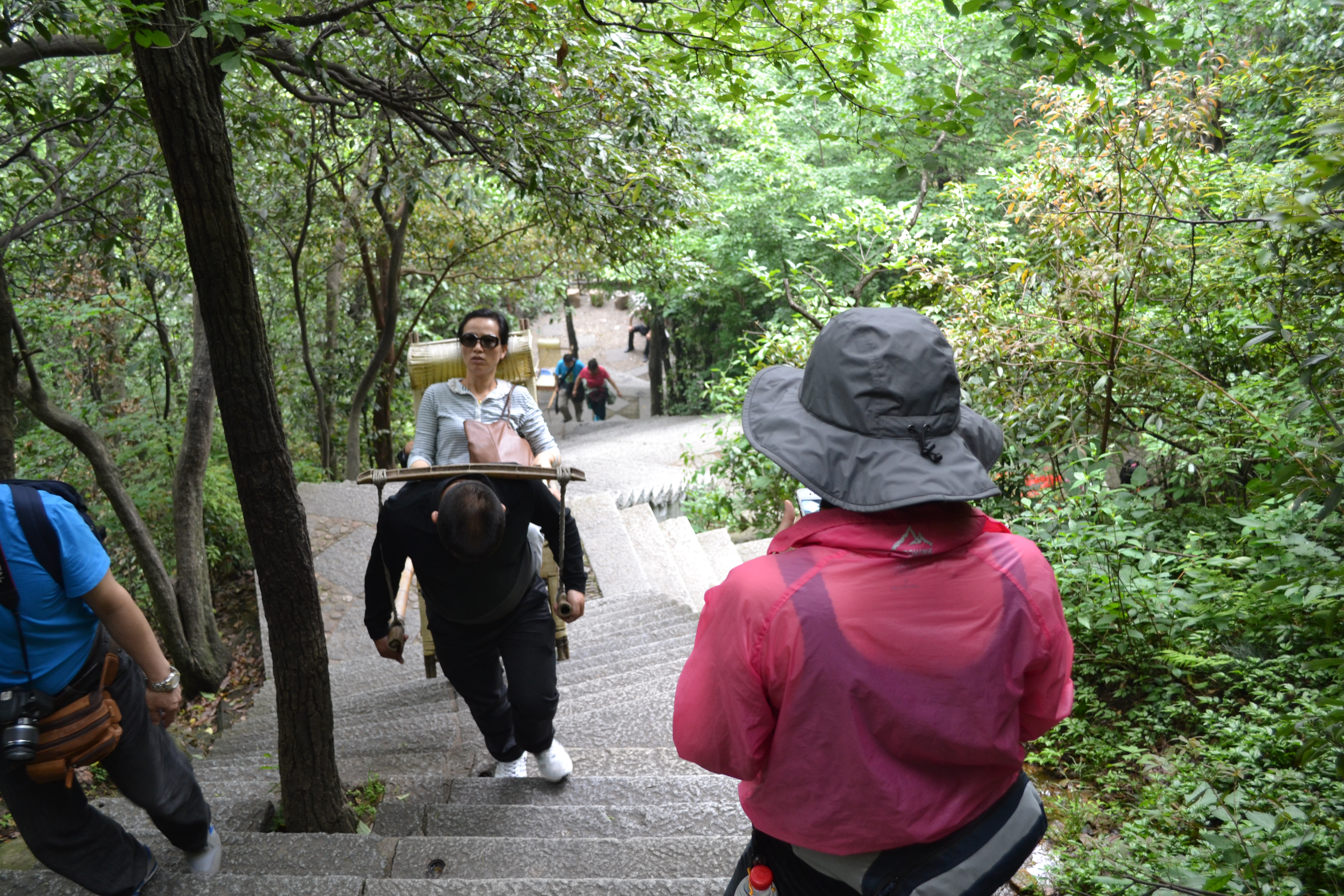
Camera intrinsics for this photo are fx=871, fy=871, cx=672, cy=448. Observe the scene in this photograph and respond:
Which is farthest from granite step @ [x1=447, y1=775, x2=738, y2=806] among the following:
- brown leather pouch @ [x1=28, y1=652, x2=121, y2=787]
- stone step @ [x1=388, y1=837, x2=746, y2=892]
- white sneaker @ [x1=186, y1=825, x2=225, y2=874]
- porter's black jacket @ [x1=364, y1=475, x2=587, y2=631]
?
brown leather pouch @ [x1=28, y1=652, x2=121, y2=787]

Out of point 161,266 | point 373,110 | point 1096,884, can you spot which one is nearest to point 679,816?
point 1096,884

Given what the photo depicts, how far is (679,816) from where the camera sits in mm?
3125

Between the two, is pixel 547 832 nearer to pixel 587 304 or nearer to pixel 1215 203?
pixel 1215 203

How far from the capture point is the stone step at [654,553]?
7.29 meters

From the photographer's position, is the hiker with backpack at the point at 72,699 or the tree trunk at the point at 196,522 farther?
the tree trunk at the point at 196,522

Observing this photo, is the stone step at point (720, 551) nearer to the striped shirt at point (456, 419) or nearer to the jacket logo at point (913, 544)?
the striped shirt at point (456, 419)

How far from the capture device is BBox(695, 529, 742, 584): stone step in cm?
736

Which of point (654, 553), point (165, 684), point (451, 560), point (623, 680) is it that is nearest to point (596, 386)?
point (654, 553)

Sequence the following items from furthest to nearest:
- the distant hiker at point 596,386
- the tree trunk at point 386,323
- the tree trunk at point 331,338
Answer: the distant hiker at point 596,386 < the tree trunk at point 331,338 < the tree trunk at point 386,323

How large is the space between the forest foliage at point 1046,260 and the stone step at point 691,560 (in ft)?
3.45

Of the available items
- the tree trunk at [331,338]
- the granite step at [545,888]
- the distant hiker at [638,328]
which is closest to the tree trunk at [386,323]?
the tree trunk at [331,338]

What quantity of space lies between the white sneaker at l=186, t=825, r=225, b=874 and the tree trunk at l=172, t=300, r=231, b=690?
3.78m

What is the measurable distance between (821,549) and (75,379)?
10.4 metres

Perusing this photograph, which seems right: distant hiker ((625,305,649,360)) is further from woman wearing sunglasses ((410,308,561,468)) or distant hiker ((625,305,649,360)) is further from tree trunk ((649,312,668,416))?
woman wearing sunglasses ((410,308,561,468))
